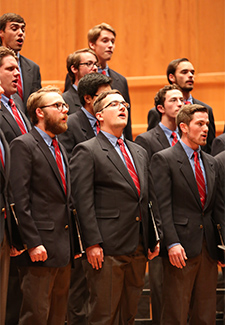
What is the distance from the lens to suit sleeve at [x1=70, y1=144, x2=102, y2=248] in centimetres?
284

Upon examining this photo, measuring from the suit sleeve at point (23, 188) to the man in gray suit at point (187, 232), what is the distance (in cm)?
81

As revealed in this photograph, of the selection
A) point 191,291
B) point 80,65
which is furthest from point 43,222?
point 80,65

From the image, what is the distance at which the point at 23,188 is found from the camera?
268 centimetres

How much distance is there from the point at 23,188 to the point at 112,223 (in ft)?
1.70

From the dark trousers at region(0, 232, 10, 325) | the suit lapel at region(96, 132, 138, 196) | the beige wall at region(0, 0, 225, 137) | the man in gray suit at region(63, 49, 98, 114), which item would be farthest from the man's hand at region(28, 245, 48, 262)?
the beige wall at region(0, 0, 225, 137)

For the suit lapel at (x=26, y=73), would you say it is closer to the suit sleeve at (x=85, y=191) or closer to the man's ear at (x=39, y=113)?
the man's ear at (x=39, y=113)

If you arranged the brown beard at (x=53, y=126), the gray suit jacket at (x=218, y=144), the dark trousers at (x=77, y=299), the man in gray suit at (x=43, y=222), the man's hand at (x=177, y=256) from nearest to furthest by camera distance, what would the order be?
the man in gray suit at (x=43, y=222) < the brown beard at (x=53, y=126) < the man's hand at (x=177, y=256) < the dark trousers at (x=77, y=299) < the gray suit jacket at (x=218, y=144)

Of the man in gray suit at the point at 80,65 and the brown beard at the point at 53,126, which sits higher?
the man in gray suit at the point at 80,65

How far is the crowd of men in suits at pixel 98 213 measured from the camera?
2699 mm

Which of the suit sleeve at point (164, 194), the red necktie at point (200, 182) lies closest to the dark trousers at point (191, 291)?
the suit sleeve at point (164, 194)

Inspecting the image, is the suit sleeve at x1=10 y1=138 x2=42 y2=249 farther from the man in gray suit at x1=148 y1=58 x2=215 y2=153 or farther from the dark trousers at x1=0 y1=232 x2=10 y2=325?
the man in gray suit at x1=148 y1=58 x2=215 y2=153

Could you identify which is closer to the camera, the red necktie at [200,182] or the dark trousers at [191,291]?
the dark trousers at [191,291]

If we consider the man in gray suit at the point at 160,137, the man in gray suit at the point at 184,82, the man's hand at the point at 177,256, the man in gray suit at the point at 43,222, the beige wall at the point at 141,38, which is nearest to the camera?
the man in gray suit at the point at 43,222

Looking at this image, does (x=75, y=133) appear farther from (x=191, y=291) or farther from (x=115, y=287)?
(x=191, y=291)
